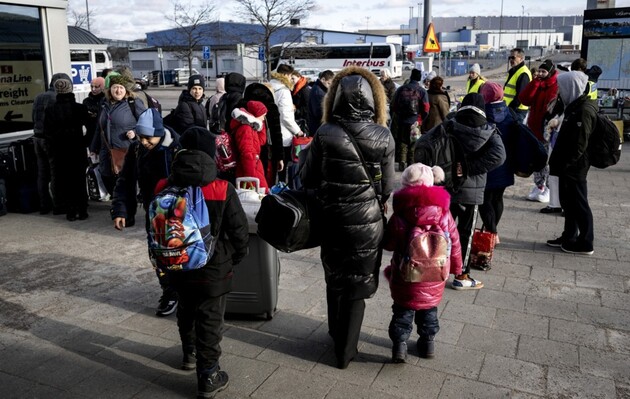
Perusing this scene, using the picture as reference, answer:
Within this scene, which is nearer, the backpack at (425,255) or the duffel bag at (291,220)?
the duffel bag at (291,220)

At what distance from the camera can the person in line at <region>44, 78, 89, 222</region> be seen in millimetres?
7902

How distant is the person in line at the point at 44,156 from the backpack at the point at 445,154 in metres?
5.33

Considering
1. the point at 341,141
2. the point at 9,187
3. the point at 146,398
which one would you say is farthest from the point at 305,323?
the point at 9,187

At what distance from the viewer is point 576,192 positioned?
641 centimetres

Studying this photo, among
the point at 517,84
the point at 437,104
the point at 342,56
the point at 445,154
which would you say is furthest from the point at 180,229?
the point at 342,56

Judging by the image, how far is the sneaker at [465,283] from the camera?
549 cm

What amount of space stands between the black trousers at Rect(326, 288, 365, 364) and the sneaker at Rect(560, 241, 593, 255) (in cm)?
352

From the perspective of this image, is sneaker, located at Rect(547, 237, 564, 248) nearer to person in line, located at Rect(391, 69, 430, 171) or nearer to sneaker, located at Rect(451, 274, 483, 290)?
sneaker, located at Rect(451, 274, 483, 290)

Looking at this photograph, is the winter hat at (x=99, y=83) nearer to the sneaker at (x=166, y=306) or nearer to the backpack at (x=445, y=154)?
the sneaker at (x=166, y=306)

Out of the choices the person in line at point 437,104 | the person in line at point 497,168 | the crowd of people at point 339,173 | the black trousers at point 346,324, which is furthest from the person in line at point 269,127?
the person in line at point 437,104

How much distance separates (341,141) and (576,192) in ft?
12.4

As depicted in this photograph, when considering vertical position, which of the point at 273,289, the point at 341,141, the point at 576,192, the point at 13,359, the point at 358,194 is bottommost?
the point at 13,359

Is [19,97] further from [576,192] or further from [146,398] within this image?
[576,192]

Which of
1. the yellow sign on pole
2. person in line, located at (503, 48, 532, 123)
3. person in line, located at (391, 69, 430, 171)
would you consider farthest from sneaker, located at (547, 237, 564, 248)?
the yellow sign on pole
